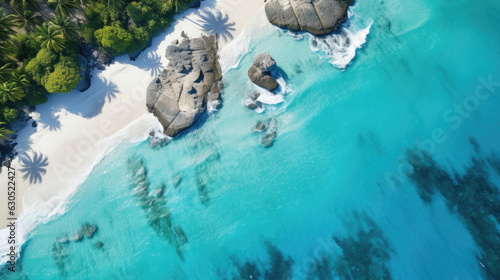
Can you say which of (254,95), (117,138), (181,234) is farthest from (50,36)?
(181,234)

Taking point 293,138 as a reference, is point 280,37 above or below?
above

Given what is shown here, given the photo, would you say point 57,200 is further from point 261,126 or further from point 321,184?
point 321,184

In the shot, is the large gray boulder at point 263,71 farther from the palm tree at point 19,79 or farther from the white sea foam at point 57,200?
the palm tree at point 19,79

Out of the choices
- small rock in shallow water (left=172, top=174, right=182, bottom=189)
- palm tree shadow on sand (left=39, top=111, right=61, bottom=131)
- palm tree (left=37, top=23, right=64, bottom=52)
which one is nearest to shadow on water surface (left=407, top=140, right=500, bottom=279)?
small rock in shallow water (left=172, top=174, right=182, bottom=189)

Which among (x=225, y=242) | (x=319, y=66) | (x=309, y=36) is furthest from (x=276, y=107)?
(x=225, y=242)

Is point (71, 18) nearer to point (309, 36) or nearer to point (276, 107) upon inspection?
point (276, 107)

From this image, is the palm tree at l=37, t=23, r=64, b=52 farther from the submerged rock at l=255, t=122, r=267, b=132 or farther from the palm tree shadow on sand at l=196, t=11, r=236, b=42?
the submerged rock at l=255, t=122, r=267, b=132
